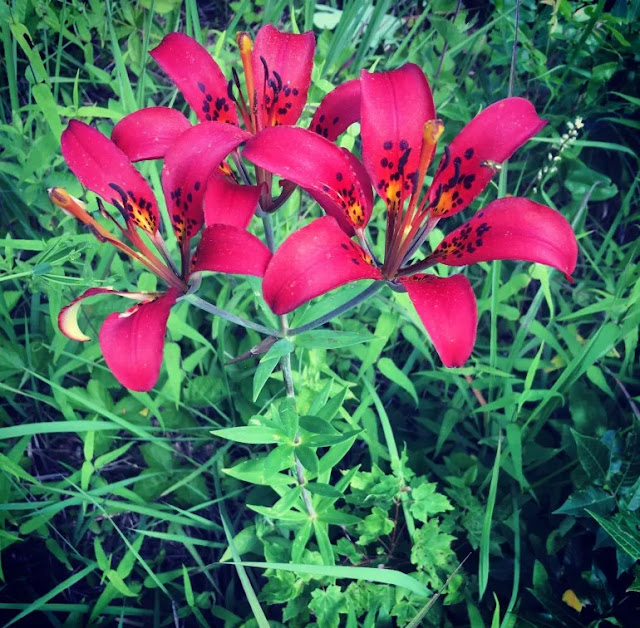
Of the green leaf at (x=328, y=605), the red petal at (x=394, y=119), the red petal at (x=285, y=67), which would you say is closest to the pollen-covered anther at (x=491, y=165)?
the red petal at (x=394, y=119)

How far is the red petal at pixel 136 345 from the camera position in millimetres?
883

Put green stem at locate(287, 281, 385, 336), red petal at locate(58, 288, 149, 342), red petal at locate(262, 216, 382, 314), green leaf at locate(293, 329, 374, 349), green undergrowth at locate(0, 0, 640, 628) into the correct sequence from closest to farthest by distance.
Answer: red petal at locate(262, 216, 382, 314) < red petal at locate(58, 288, 149, 342) < green stem at locate(287, 281, 385, 336) < green leaf at locate(293, 329, 374, 349) < green undergrowth at locate(0, 0, 640, 628)

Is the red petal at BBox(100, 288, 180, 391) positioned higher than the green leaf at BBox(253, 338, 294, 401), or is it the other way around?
the red petal at BBox(100, 288, 180, 391)

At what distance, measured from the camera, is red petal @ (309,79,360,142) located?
109cm

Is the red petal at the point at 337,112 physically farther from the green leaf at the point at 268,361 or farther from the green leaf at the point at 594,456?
the green leaf at the point at 594,456

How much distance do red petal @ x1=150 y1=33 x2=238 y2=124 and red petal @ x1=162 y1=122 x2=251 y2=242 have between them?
0.17 m

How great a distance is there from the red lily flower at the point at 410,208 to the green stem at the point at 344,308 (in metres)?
0.03

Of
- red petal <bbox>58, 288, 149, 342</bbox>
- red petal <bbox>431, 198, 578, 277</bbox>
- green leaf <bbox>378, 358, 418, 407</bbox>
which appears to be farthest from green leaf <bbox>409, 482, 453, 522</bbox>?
red petal <bbox>58, 288, 149, 342</bbox>

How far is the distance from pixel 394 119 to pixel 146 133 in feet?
1.52

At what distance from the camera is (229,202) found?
103cm

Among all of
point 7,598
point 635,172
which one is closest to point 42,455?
point 7,598

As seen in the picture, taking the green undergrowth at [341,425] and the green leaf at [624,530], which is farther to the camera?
the green undergrowth at [341,425]

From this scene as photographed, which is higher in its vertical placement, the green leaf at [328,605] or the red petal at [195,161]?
the red petal at [195,161]

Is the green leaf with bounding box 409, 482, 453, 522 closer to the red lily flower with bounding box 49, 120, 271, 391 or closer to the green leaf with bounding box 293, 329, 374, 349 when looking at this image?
the green leaf with bounding box 293, 329, 374, 349
